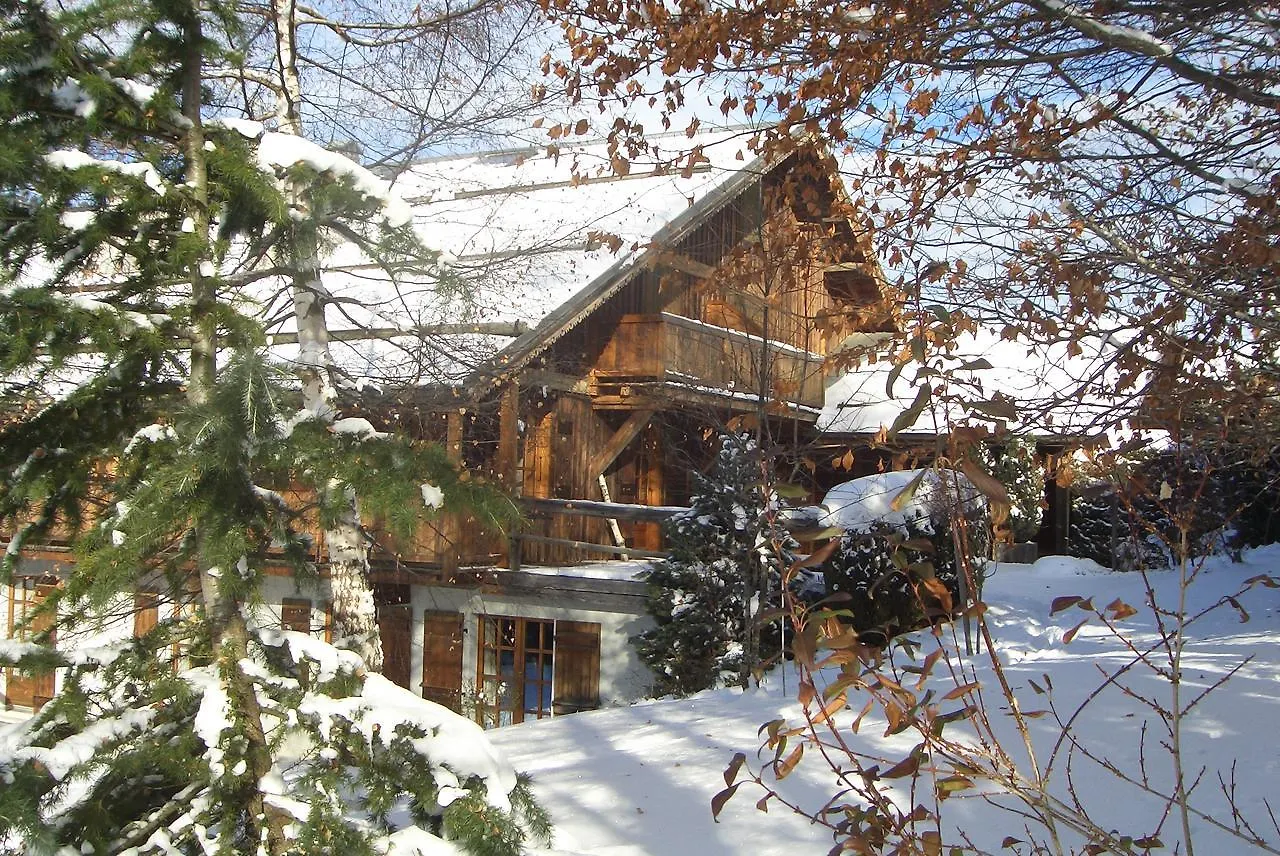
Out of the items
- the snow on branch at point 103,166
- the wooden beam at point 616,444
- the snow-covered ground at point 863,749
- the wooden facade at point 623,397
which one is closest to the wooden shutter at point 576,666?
the wooden facade at point 623,397

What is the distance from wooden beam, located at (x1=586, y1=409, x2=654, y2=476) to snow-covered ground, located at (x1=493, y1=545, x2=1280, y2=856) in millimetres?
5807

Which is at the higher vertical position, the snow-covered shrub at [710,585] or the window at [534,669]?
the snow-covered shrub at [710,585]

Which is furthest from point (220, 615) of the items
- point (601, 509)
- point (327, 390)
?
point (601, 509)

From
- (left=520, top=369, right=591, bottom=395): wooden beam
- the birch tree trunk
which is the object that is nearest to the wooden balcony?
(left=520, top=369, right=591, bottom=395): wooden beam

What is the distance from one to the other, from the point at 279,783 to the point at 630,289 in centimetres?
1188

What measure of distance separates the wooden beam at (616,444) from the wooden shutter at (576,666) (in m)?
2.68

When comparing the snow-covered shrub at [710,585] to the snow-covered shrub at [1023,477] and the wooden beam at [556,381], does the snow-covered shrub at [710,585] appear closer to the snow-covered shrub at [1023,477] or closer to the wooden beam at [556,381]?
the wooden beam at [556,381]

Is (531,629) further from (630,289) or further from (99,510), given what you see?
(99,510)

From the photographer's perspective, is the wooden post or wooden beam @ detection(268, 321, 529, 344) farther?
the wooden post

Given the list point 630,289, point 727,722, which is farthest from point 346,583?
point 630,289

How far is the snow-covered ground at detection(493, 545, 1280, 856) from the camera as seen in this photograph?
4668 millimetres

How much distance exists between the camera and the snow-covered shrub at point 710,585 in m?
9.86

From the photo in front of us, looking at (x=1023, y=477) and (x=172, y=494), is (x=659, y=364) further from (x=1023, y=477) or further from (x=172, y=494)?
(x=172, y=494)

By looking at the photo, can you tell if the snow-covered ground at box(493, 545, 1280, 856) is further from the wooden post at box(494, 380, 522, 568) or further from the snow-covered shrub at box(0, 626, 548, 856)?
the wooden post at box(494, 380, 522, 568)
